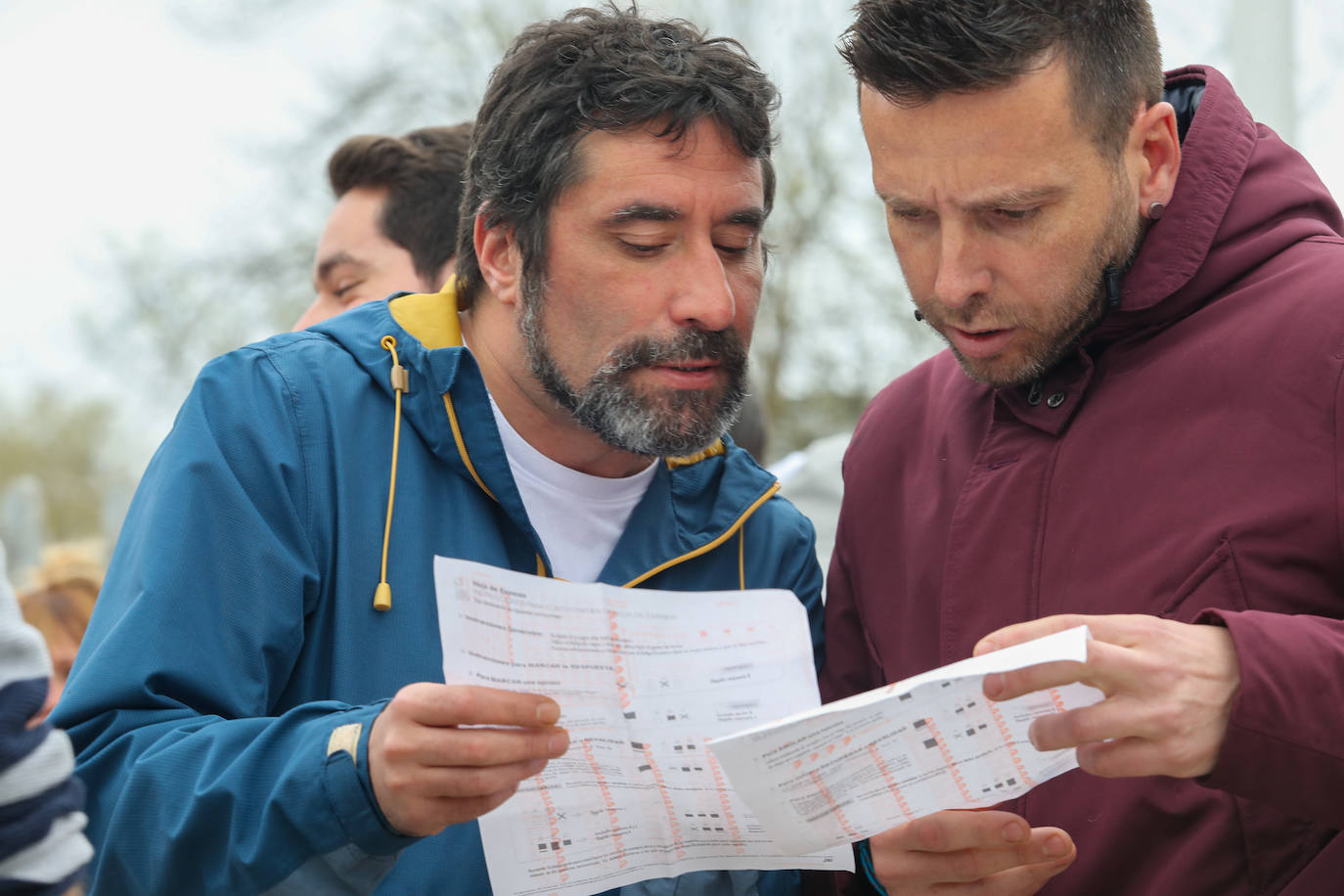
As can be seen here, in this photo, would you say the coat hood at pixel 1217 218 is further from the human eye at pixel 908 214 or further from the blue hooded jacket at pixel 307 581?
the blue hooded jacket at pixel 307 581

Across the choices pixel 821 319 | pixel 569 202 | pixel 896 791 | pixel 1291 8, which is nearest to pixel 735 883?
pixel 896 791

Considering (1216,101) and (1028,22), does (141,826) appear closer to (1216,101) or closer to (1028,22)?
(1028,22)

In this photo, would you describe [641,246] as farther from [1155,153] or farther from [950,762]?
[950,762]

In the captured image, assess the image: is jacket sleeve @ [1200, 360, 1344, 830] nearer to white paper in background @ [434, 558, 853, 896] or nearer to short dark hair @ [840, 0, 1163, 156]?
white paper in background @ [434, 558, 853, 896]

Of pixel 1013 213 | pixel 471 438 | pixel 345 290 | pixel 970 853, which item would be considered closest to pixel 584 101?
pixel 471 438

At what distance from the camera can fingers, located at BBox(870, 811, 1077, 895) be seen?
214 centimetres

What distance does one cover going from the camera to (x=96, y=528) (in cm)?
3322

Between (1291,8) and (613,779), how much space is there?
4.41 m

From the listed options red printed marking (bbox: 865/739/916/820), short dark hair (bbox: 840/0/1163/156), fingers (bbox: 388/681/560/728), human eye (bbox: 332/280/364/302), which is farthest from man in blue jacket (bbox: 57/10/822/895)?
human eye (bbox: 332/280/364/302)

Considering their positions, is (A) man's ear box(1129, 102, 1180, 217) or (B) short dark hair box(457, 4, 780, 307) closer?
(A) man's ear box(1129, 102, 1180, 217)

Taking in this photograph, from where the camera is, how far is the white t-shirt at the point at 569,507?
2.82 metres

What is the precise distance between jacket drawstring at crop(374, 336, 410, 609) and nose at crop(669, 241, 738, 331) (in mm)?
533

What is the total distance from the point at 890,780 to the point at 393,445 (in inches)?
45.2

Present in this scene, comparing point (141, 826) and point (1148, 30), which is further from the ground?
point (1148, 30)
